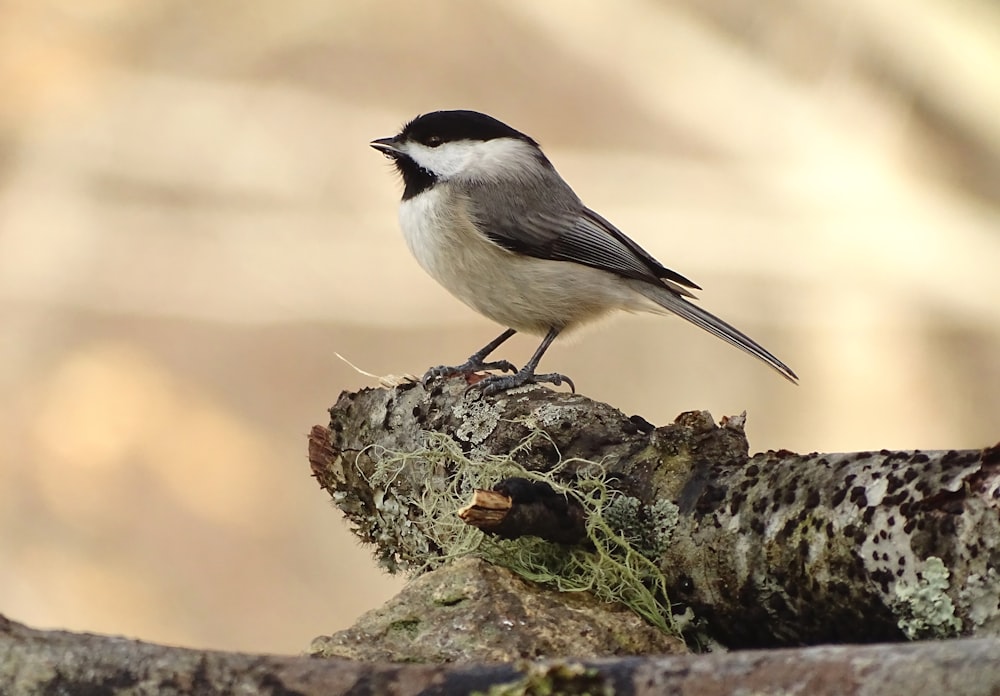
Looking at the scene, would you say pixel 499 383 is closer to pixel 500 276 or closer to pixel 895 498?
pixel 500 276

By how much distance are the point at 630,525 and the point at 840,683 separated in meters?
0.84

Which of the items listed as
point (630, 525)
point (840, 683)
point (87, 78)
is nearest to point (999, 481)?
point (840, 683)

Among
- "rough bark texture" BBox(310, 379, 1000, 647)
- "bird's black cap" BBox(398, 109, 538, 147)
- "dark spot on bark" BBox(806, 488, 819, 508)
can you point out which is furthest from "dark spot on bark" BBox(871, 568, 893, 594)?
"bird's black cap" BBox(398, 109, 538, 147)

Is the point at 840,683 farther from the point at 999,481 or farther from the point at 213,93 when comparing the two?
the point at 213,93

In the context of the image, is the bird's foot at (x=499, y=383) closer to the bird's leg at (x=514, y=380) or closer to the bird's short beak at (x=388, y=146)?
the bird's leg at (x=514, y=380)

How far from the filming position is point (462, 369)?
266 cm

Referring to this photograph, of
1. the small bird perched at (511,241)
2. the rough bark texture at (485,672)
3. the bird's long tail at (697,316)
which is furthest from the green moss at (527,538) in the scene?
the bird's long tail at (697,316)

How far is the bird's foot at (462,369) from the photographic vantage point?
2.37 meters

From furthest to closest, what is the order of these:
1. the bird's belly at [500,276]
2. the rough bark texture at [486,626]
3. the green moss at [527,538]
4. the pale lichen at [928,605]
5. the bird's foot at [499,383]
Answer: the bird's belly at [500,276] < the bird's foot at [499,383] < the green moss at [527,538] < the rough bark texture at [486,626] < the pale lichen at [928,605]

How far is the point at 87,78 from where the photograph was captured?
18.1ft

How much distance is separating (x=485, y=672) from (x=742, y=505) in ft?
2.24

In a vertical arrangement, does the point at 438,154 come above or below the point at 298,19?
below

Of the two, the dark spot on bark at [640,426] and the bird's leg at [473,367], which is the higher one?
the bird's leg at [473,367]

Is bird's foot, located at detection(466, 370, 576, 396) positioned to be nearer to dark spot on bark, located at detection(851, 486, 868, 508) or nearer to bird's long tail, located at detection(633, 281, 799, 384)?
bird's long tail, located at detection(633, 281, 799, 384)
